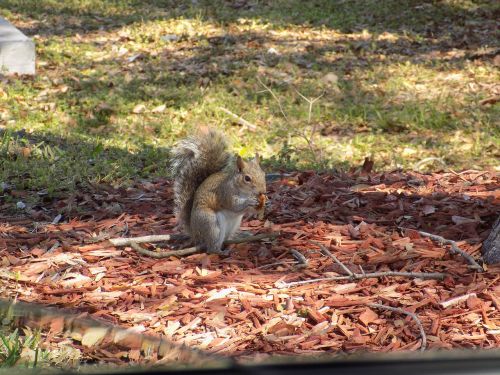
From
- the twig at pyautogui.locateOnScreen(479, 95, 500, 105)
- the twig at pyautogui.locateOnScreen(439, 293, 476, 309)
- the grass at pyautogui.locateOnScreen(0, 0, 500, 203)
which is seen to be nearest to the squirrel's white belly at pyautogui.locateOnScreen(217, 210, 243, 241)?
the twig at pyautogui.locateOnScreen(439, 293, 476, 309)

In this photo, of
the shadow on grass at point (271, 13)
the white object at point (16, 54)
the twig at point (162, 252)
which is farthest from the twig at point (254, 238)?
the shadow on grass at point (271, 13)

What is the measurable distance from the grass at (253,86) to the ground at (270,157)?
35 millimetres

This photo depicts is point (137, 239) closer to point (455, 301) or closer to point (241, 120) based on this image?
point (455, 301)

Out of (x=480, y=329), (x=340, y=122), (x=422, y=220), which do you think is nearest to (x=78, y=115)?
(x=340, y=122)

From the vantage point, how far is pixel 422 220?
4246 millimetres

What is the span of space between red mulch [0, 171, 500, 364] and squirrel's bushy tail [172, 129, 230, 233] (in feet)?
1.06

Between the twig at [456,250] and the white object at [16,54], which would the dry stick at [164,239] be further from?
the white object at [16,54]

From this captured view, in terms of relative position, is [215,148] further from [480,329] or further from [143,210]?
[480,329]

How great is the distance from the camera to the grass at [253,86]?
711cm

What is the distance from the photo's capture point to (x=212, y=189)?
4.19 meters

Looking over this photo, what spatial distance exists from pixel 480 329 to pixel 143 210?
261cm

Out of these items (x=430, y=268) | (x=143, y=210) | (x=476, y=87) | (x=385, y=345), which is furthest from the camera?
(x=476, y=87)

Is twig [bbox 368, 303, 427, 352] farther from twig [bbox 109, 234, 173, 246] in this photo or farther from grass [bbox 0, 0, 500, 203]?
grass [bbox 0, 0, 500, 203]

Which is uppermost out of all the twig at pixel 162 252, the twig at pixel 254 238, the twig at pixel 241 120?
the twig at pixel 254 238
